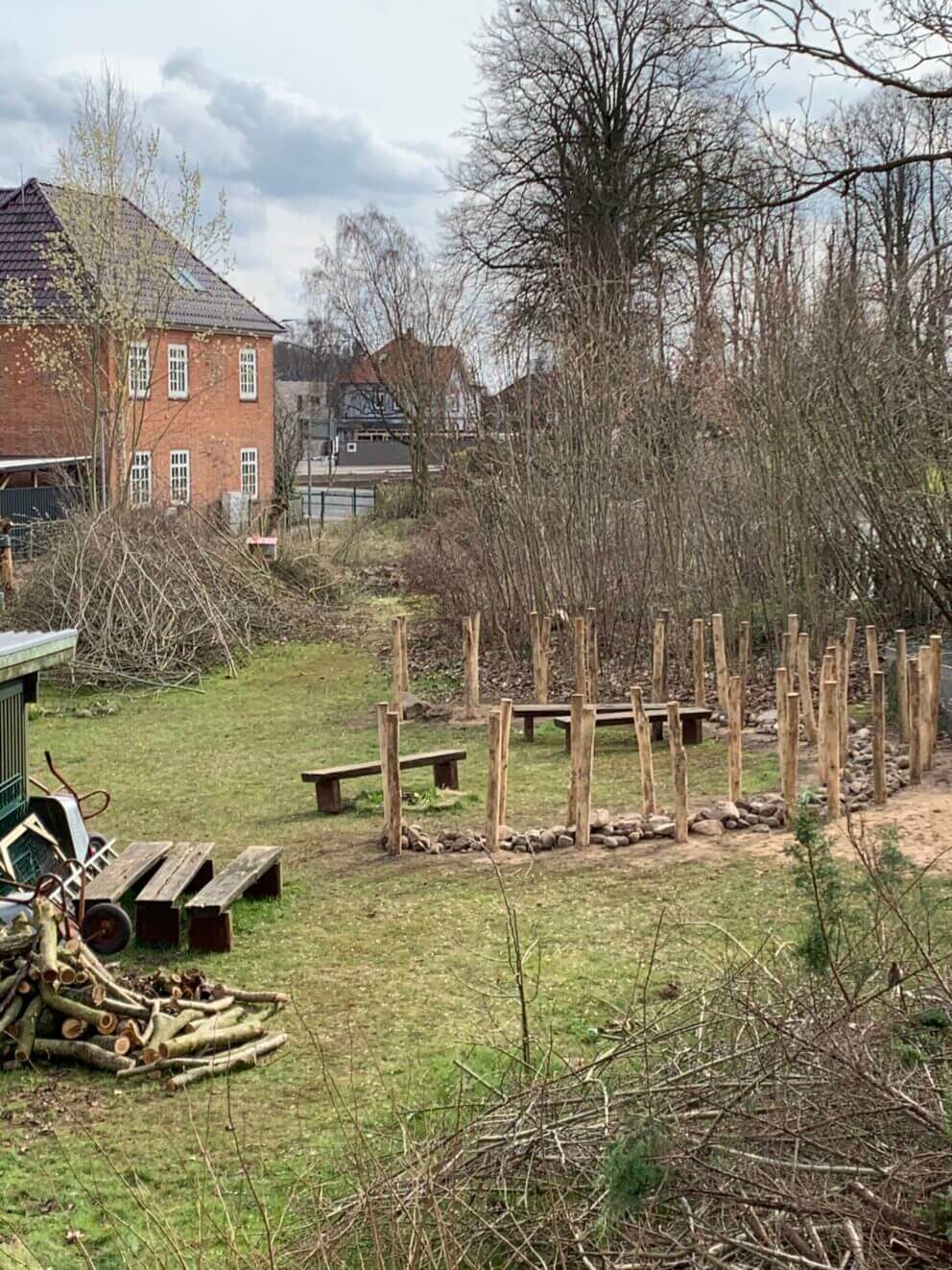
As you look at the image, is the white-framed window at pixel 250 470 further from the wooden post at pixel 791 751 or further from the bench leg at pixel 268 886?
the bench leg at pixel 268 886

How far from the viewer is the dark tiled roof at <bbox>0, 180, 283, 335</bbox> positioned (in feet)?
86.5

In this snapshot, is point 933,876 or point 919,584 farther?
point 919,584

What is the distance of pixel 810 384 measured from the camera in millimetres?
14539

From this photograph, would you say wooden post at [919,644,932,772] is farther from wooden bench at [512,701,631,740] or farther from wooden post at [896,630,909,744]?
wooden bench at [512,701,631,740]

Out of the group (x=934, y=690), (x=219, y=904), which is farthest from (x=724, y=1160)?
(x=934, y=690)

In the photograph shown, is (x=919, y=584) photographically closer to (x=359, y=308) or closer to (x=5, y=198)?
(x=5, y=198)

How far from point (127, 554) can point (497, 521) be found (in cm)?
490

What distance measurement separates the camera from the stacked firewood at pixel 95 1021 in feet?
20.1

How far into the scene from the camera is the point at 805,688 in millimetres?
11844

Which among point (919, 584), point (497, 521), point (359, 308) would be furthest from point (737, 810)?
point (359, 308)

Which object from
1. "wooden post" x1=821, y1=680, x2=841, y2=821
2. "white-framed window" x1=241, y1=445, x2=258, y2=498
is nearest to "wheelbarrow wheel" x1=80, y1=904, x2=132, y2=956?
"wooden post" x1=821, y1=680, x2=841, y2=821

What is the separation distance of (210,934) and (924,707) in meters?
5.53

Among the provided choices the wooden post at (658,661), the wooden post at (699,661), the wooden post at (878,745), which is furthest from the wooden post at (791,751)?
the wooden post at (658,661)

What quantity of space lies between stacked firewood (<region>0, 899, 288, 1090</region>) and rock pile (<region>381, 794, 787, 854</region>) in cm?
310
